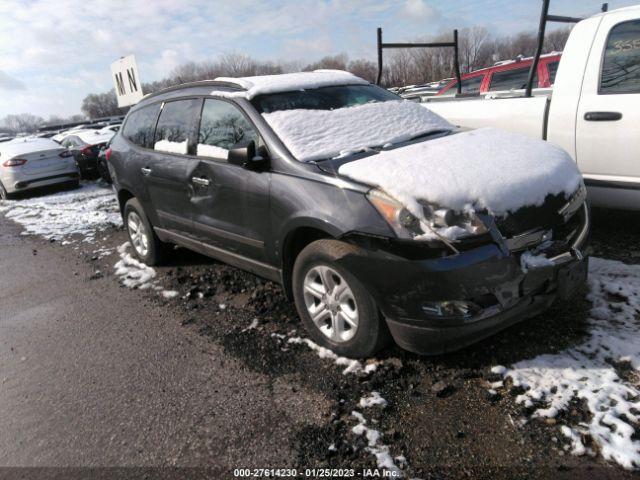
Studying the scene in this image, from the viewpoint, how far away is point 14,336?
4.25 m

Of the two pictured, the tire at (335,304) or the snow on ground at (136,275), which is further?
the snow on ground at (136,275)

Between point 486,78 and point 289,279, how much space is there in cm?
605

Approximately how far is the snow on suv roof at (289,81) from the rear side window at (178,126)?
1.20 feet

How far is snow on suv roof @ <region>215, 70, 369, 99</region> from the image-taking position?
3.85 meters

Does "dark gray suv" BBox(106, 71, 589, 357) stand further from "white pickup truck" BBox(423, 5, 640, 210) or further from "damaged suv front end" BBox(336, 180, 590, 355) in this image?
"white pickup truck" BBox(423, 5, 640, 210)

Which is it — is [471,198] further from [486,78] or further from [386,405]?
[486,78]

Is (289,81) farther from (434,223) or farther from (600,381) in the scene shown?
(600,381)

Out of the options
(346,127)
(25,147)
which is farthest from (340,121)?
(25,147)

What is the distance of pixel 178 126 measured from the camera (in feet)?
14.4

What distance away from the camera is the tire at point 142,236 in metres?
5.21

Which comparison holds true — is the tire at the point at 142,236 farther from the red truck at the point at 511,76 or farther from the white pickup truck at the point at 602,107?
the red truck at the point at 511,76

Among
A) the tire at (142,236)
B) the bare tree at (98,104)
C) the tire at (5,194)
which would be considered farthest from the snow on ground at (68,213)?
the bare tree at (98,104)

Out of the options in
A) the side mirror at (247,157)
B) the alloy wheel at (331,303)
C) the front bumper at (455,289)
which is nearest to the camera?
the front bumper at (455,289)

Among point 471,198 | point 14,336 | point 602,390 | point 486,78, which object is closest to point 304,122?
point 471,198
